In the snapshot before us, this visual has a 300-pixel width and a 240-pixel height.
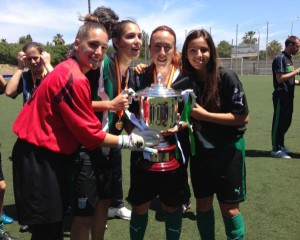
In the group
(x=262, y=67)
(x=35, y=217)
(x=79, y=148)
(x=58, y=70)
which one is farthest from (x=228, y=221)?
(x=262, y=67)

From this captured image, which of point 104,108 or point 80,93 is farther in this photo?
point 104,108

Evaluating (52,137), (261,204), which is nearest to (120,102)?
(52,137)

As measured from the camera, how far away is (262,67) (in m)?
52.8

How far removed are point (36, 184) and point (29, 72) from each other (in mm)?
2223

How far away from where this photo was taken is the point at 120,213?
157 inches

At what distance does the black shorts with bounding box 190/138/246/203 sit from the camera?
2.69 m

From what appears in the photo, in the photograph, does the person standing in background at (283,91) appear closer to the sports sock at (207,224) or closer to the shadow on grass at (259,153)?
the shadow on grass at (259,153)

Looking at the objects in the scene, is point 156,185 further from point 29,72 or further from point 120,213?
point 29,72

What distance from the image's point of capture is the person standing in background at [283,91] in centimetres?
634

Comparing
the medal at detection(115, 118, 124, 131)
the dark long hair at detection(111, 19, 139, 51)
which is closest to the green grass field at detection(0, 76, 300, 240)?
the medal at detection(115, 118, 124, 131)

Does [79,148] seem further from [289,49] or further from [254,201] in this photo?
[289,49]

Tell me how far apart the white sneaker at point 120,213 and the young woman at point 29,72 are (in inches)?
62.0

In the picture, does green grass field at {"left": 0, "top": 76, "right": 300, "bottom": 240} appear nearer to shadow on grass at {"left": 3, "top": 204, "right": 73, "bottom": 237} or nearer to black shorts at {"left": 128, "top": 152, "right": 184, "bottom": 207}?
shadow on grass at {"left": 3, "top": 204, "right": 73, "bottom": 237}

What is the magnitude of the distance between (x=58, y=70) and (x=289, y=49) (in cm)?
536
